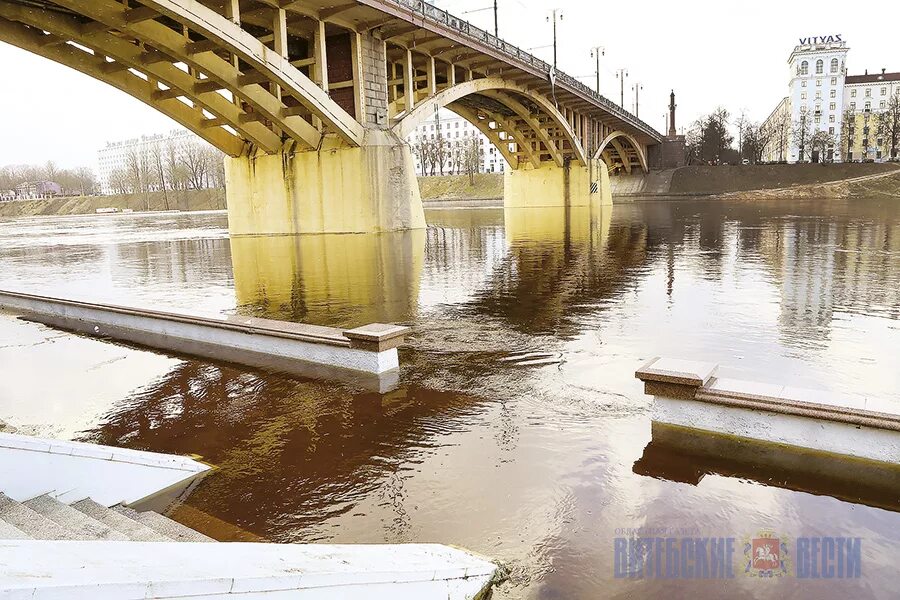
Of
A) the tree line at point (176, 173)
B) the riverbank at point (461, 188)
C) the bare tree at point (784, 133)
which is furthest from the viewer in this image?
the bare tree at point (784, 133)

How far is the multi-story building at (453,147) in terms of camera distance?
121 meters

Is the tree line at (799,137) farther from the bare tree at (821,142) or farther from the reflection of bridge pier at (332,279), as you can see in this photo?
the reflection of bridge pier at (332,279)

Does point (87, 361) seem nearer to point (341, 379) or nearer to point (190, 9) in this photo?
point (341, 379)

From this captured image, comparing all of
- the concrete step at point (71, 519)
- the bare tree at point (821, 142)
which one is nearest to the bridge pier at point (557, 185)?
the bare tree at point (821, 142)

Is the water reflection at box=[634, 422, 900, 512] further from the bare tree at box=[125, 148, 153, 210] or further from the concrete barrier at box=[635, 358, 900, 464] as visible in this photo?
the bare tree at box=[125, 148, 153, 210]

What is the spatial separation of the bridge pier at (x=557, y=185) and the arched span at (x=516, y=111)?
1.25 meters

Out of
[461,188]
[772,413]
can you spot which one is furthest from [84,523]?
[461,188]

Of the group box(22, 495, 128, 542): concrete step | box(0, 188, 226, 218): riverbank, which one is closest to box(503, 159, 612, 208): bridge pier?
box(22, 495, 128, 542): concrete step

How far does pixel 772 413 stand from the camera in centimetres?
507

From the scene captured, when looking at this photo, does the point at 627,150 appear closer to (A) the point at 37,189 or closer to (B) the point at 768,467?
(B) the point at 768,467

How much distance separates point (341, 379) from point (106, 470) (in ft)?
10.4

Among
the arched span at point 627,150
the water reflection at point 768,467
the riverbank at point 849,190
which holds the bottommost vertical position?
the water reflection at point 768,467

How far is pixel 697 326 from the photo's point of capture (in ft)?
29.7

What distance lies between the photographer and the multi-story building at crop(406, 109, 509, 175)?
120631mm
